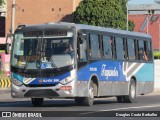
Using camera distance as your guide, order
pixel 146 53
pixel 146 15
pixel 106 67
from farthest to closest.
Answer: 1. pixel 146 15
2. pixel 146 53
3. pixel 106 67

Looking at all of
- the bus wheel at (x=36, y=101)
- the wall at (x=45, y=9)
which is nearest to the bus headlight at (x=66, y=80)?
the bus wheel at (x=36, y=101)

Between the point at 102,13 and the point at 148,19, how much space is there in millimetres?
18558

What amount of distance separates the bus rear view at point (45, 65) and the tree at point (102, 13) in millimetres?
77682

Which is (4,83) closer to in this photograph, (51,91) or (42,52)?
(42,52)

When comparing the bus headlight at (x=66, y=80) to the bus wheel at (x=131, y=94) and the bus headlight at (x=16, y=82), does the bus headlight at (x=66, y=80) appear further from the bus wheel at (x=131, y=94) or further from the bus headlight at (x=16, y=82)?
the bus wheel at (x=131, y=94)

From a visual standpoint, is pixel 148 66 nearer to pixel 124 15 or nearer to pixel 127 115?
pixel 127 115

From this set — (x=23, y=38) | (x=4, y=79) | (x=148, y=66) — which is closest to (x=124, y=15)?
(x=4, y=79)

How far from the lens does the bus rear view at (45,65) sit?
23.5m

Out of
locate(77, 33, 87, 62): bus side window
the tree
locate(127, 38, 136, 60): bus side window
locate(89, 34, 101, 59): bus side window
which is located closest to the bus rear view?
locate(77, 33, 87, 62): bus side window

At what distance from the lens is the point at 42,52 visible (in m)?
23.7

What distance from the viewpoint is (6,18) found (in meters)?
114

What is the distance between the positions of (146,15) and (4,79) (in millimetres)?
79050

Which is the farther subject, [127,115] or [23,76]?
[23,76]

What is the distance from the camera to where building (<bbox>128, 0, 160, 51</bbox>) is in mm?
120625
